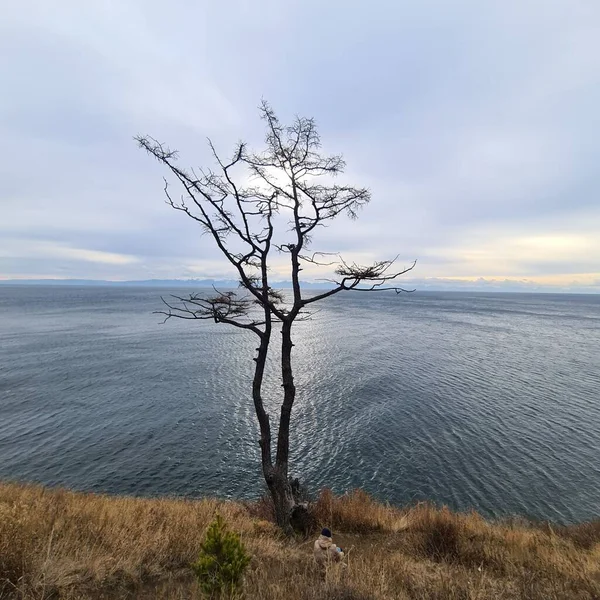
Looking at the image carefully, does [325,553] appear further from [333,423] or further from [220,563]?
[333,423]

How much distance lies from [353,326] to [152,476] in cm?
6377

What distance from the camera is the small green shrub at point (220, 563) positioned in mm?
6211

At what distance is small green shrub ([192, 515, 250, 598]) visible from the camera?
621cm

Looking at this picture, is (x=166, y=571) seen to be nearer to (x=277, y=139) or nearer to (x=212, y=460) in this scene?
(x=277, y=139)

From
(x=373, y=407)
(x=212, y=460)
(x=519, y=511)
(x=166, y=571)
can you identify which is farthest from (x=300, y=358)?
(x=166, y=571)

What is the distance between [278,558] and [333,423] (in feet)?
65.3

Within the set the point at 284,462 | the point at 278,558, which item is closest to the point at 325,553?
the point at 278,558

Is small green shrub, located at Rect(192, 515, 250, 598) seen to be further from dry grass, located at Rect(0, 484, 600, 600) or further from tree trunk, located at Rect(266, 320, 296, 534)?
tree trunk, located at Rect(266, 320, 296, 534)

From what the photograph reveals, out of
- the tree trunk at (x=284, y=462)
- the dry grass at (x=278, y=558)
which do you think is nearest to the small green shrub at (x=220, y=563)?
the dry grass at (x=278, y=558)

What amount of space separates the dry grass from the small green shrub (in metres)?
0.46

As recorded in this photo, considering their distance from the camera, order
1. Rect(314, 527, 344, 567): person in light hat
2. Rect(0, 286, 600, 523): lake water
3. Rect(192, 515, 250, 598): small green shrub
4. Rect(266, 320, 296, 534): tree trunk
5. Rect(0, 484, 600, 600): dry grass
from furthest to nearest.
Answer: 1. Rect(0, 286, 600, 523): lake water
2. Rect(266, 320, 296, 534): tree trunk
3. Rect(314, 527, 344, 567): person in light hat
4. Rect(0, 484, 600, 600): dry grass
5. Rect(192, 515, 250, 598): small green shrub

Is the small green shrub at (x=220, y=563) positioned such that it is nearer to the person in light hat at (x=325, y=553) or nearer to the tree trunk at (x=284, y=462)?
the person in light hat at (x=325, y=553)

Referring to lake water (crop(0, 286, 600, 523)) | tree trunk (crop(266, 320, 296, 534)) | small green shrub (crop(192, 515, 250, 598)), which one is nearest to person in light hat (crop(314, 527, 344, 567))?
tree trunk (crop(266, 320, 296, 534))

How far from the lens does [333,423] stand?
2869 centimetres
